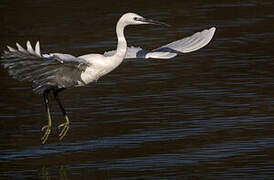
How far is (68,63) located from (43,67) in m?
0.32

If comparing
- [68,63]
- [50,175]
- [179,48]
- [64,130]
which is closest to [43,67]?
[68,63]

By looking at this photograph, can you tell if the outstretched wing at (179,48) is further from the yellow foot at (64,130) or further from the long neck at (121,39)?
the yellow foot at (64,130)

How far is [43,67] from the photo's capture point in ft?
31.8

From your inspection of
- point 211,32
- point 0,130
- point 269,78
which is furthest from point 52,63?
point 269,78

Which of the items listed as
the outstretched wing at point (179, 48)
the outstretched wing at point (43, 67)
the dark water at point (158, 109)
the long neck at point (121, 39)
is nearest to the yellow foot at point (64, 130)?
the dark water at point (158, 109)

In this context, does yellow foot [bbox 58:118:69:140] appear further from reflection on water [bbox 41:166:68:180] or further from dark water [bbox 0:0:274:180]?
reflection on water [bbox 41:166:68:180]

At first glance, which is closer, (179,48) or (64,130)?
(64,130)

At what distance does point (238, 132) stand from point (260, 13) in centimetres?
882

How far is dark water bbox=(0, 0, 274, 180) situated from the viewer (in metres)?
9.59

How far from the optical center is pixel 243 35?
1689 cm

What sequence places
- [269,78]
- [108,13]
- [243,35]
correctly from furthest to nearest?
[108,13]
[243,35]
[269,78]

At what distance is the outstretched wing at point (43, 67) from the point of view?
918cm

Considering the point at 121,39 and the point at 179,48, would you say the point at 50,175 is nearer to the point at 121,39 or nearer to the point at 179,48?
the point at 121,39

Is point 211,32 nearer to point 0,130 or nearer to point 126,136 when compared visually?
point 126,136
